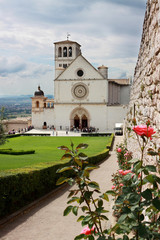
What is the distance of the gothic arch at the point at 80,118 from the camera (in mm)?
52375

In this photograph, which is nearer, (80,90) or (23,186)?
(23,186)

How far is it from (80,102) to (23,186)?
141 feet

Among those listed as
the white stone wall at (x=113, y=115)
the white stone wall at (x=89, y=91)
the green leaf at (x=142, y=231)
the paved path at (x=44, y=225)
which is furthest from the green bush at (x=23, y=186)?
the white stone wall at (x=89, y=91)

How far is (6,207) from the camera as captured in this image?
8.81 m

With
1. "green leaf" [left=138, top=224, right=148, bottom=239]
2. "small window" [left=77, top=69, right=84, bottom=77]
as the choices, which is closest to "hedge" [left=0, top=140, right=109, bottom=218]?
"green leaf" [left=138, top=224, right=148, bottom=239]

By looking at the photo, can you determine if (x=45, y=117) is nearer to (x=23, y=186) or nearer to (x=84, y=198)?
(x=23, y=186)

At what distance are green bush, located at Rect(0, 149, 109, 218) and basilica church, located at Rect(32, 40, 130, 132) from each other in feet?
128

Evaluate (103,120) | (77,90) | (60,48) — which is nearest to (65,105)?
(77,90)

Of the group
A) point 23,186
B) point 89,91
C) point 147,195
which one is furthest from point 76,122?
point 147,195

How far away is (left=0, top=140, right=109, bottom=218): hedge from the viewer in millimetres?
8609

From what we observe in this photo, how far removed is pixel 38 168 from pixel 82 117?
137 ft

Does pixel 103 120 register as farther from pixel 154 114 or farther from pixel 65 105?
pixel 154 114

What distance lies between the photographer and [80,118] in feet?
173

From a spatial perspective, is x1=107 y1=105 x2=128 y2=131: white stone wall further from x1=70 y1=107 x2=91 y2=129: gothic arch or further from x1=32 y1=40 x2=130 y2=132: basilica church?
x1=70 y1=107 x2=91 y2=129: gothic arch
